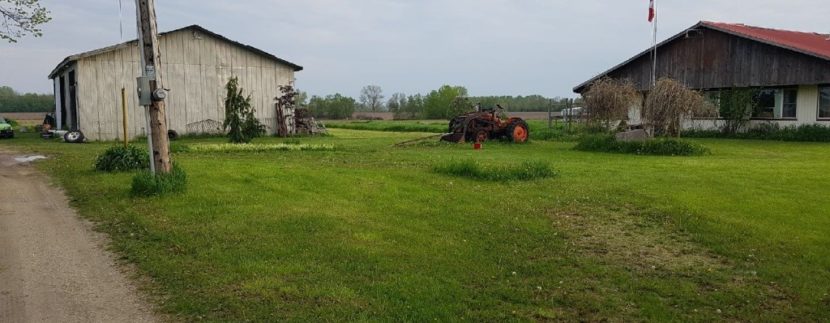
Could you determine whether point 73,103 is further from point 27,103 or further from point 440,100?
point 27,103

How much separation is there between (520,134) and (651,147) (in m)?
6.56

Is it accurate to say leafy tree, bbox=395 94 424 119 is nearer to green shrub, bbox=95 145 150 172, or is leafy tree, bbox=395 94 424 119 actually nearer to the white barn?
the white barn

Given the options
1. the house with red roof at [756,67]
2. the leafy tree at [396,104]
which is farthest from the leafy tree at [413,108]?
the house with red roof at [756,67]

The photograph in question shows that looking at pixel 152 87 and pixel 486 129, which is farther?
pixel 486 129

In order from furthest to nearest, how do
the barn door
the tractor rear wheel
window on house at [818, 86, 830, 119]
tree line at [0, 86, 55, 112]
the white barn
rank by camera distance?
tree line at [0, 86, 55, 112] < the barn door < the white barn < window on house at [818, 86, 830, 119] < the tractor rear wheel

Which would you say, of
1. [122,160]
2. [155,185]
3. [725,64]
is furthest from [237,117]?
[725,64]

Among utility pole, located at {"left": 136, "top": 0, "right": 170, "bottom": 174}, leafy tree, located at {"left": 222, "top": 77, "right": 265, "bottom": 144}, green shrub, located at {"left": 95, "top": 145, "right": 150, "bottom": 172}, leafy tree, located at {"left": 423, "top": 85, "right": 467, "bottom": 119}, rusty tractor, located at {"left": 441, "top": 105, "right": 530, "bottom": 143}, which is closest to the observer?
utility pole, located at {"left": 136, "top": 0, "right": 170, "bottom": 174}

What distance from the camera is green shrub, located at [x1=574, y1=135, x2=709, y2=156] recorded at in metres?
18.4

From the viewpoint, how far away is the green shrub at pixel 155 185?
10.0 m

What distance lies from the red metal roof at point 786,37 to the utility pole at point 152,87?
23945 millimetres

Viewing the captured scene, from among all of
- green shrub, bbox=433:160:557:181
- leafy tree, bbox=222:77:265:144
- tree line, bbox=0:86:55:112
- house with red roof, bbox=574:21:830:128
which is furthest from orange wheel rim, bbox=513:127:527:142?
tree line, bbox=0:86:55:112

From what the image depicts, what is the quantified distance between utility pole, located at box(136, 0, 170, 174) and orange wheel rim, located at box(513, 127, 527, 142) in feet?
51.5

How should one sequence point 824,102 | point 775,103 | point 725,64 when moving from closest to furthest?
point 824,102
point 775,103
point 725,64

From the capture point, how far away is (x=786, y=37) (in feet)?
99.1
